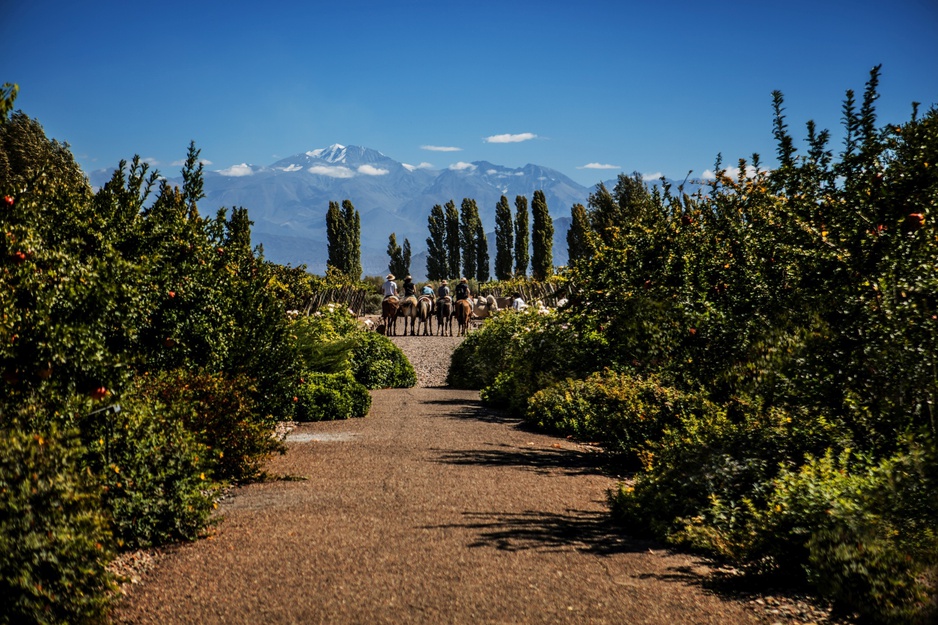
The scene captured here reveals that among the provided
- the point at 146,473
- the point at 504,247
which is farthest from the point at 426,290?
the point at 504,247

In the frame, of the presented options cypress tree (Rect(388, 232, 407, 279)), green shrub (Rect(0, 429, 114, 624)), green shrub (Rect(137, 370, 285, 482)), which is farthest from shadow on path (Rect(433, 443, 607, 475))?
cypress tree (Rect(388, 232, 407, 279))

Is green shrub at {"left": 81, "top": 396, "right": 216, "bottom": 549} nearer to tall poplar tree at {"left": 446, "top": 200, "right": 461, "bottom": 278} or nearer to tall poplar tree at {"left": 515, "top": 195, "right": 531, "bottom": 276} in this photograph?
tall poplar tree at {"left": 515, "top": 195, "right": 531, "bottom": 276}

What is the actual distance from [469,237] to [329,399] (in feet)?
185

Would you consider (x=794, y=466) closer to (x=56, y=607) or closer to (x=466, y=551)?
(x=466, y=551)

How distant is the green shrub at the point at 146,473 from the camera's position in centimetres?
449

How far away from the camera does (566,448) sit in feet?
28.1

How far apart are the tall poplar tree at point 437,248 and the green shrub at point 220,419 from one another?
202ft

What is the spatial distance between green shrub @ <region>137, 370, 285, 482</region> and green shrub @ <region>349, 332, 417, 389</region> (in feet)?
24.5

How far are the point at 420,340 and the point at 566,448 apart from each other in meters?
16.8

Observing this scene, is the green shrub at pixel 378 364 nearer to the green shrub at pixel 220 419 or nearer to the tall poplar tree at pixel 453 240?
the green shrub at pixel 220 419

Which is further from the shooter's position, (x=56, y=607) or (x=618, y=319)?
(x=618, y=319)

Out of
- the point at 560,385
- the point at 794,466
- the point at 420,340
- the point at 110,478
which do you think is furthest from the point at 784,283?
the point at 420,340

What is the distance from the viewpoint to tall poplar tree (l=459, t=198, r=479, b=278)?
65875mm

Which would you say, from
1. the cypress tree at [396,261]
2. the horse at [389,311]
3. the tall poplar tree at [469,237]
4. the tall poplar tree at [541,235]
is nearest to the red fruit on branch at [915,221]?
the horse at [389,311]
